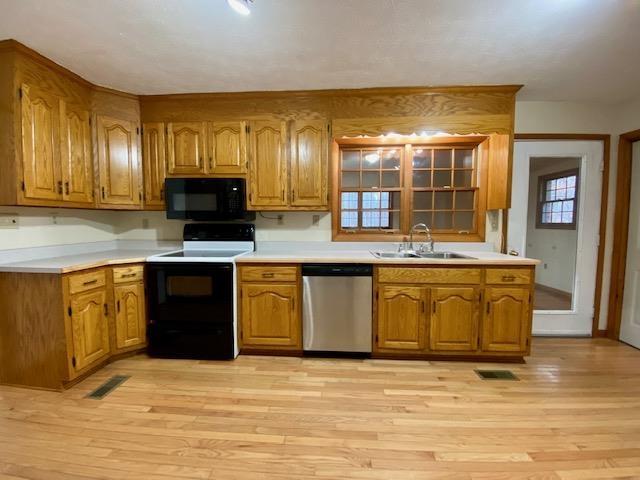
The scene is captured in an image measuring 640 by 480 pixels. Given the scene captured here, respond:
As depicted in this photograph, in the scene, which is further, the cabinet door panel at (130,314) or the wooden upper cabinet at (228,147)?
the wooden upper cabinet at (228,147)

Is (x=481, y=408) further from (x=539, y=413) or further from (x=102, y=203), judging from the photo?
(x=102, y=203)

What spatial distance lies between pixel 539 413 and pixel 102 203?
364cm

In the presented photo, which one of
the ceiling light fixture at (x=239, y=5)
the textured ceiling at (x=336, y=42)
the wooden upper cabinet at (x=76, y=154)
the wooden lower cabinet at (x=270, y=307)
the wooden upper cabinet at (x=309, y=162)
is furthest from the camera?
the wooden upper cabinet at (x=309, y=162)

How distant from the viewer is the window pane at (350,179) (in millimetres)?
3070

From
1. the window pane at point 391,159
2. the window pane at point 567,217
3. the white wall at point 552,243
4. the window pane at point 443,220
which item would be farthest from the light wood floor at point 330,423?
the window pane at point 391,159

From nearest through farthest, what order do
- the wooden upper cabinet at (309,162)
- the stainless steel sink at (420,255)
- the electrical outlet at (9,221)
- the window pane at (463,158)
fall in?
the electrical outlet at (9,221)
the wooden upper cabinet at (309,162)
the stainless steel sink at (420,255)
the window pane at (463,158)

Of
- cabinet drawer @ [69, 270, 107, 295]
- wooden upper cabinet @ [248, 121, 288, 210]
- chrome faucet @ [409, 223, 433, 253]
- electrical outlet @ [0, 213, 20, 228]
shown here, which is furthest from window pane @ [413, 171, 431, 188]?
electrical outlet @ [0, 213, 20, 228]

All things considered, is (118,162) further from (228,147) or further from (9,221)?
(228,147)

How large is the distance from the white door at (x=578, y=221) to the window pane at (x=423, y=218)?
77 centimetres

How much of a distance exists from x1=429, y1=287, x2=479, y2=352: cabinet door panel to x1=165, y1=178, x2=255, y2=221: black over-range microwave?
187cm

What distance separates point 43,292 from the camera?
204 cm

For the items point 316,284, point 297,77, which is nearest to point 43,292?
point 316,284

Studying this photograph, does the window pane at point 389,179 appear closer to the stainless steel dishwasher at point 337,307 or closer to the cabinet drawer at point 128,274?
the stainless steel dishwasher at point 337,307

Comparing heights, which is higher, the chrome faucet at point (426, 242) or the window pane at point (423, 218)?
the window pane at point (423, 218)
